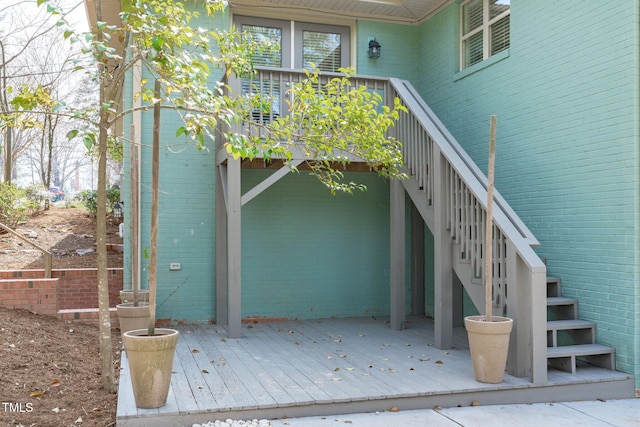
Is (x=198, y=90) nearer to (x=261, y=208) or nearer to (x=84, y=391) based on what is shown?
(x=84, y=391)

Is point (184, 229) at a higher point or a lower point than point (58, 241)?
higher

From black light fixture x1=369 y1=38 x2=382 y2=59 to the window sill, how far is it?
1.22m

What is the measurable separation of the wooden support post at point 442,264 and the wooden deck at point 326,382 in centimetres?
24

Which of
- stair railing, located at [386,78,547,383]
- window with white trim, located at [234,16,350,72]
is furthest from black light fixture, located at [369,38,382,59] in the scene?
stair railing, located at [386,78,547,383]

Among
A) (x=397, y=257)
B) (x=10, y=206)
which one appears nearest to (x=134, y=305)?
(x=397, y=257)

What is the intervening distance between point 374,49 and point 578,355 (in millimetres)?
4995

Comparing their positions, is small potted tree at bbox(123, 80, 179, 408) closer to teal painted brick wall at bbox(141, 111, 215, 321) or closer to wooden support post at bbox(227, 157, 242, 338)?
wooden support post at bbox(227, 157, 242, 338)

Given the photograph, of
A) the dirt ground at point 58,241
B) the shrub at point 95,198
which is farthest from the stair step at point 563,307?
the shrub at point 95,198

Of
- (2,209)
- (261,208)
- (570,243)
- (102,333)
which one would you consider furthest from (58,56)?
(570,243)

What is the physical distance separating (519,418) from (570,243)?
79.4 inches

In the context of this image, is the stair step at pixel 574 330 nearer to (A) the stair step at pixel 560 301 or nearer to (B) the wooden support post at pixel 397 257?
(A) the stair step at pixel 560 301

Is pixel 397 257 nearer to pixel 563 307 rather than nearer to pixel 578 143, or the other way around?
pixel 563 307

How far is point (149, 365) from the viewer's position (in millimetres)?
3789

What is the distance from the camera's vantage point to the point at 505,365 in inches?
188
